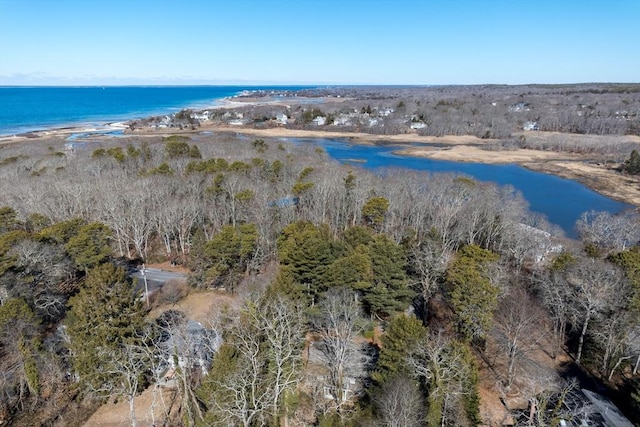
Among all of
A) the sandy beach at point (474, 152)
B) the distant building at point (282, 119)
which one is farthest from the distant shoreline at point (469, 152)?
the distant building at point (282, 119)

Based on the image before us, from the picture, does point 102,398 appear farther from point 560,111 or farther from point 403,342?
point 560,111

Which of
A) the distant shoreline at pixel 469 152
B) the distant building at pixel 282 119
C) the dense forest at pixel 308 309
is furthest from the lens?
the distant building at pixel 282 119

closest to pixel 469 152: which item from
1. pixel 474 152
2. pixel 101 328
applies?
pixel 474 152

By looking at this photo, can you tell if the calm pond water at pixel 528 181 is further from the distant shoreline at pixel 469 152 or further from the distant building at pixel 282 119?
the distant building at pixel 282 119

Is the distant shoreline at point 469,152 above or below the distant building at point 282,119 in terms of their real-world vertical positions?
below

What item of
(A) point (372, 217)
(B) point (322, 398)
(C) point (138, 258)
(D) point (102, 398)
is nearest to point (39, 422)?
(D) point (102, 398)

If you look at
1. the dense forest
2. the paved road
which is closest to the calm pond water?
the dense forest

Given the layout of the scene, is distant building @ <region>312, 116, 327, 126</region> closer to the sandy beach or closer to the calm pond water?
the sandy beach
